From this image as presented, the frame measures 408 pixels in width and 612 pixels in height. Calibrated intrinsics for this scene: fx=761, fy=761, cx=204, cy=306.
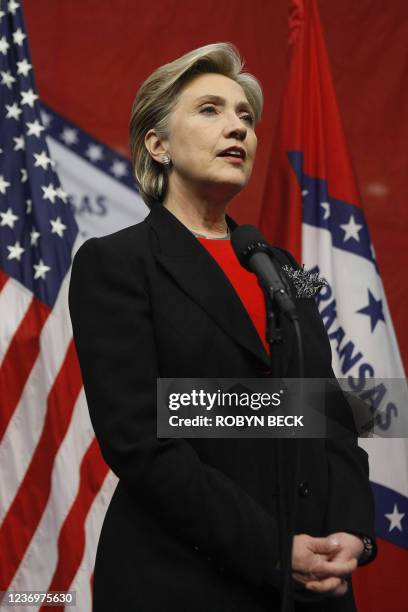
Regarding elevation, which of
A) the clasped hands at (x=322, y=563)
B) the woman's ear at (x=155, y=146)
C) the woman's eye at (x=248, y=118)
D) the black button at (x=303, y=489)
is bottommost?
the clasped hands at (x=322, y=563)

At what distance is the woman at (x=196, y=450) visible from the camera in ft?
3.96

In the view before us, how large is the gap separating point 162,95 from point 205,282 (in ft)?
1.62

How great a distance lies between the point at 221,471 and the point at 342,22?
2548 mm

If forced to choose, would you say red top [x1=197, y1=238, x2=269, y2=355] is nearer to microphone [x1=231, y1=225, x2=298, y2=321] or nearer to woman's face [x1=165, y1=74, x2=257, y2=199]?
woman's face [x1=165, y1=74, x2=257, y2=199]

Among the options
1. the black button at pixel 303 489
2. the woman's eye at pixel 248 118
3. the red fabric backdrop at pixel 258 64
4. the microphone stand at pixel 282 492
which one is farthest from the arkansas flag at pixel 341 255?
the microphone stand at pixel 282 492

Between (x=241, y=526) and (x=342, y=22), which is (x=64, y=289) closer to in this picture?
(x=241, y=526)

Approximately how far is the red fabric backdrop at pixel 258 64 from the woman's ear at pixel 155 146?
4.64 feet

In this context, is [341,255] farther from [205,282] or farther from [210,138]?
[205,282]

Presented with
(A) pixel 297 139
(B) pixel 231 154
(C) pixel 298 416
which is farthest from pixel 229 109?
(A) pixel 297 139

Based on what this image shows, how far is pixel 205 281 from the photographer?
139cm

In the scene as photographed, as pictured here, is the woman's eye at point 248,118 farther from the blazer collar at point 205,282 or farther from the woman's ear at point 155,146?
the blazer collar at point 205,282

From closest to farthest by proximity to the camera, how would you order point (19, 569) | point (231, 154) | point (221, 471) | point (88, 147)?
point (221, 471) → point (231, 154) → point (19, 569) → point (88, 147)

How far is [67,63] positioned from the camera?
3.06 m

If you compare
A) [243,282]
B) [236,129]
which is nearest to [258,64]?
[236,129]
